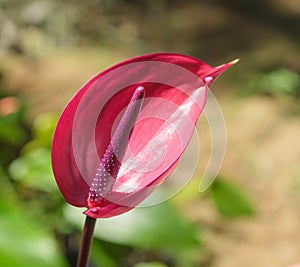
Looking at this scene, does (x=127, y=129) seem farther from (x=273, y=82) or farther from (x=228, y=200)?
(x=273, y=82)

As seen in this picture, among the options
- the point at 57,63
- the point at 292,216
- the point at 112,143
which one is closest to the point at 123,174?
the point at 112,143

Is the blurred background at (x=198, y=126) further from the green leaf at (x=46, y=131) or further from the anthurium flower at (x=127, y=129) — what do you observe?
the anthurium flower at (x=127, y=129)

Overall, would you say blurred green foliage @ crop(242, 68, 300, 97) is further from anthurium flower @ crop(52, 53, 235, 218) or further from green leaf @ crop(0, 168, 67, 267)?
anthurium flower @ crop(52, 53, 235, 218)

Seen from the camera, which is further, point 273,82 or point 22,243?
point 273,82

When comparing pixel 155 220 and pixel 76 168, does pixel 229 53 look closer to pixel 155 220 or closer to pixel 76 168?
pixel 155 220

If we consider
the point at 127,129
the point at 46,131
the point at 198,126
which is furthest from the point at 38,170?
the point at 198,126

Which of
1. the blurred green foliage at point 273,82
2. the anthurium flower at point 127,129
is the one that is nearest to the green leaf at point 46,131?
the anthurium flower at point 127,129

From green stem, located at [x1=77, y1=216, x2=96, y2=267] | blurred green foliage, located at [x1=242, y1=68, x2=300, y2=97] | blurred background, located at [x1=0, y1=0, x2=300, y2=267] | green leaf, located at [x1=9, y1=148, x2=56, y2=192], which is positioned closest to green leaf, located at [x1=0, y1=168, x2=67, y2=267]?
blurred background, located at [x1=0, y1=0, x2=300, y2=267]
